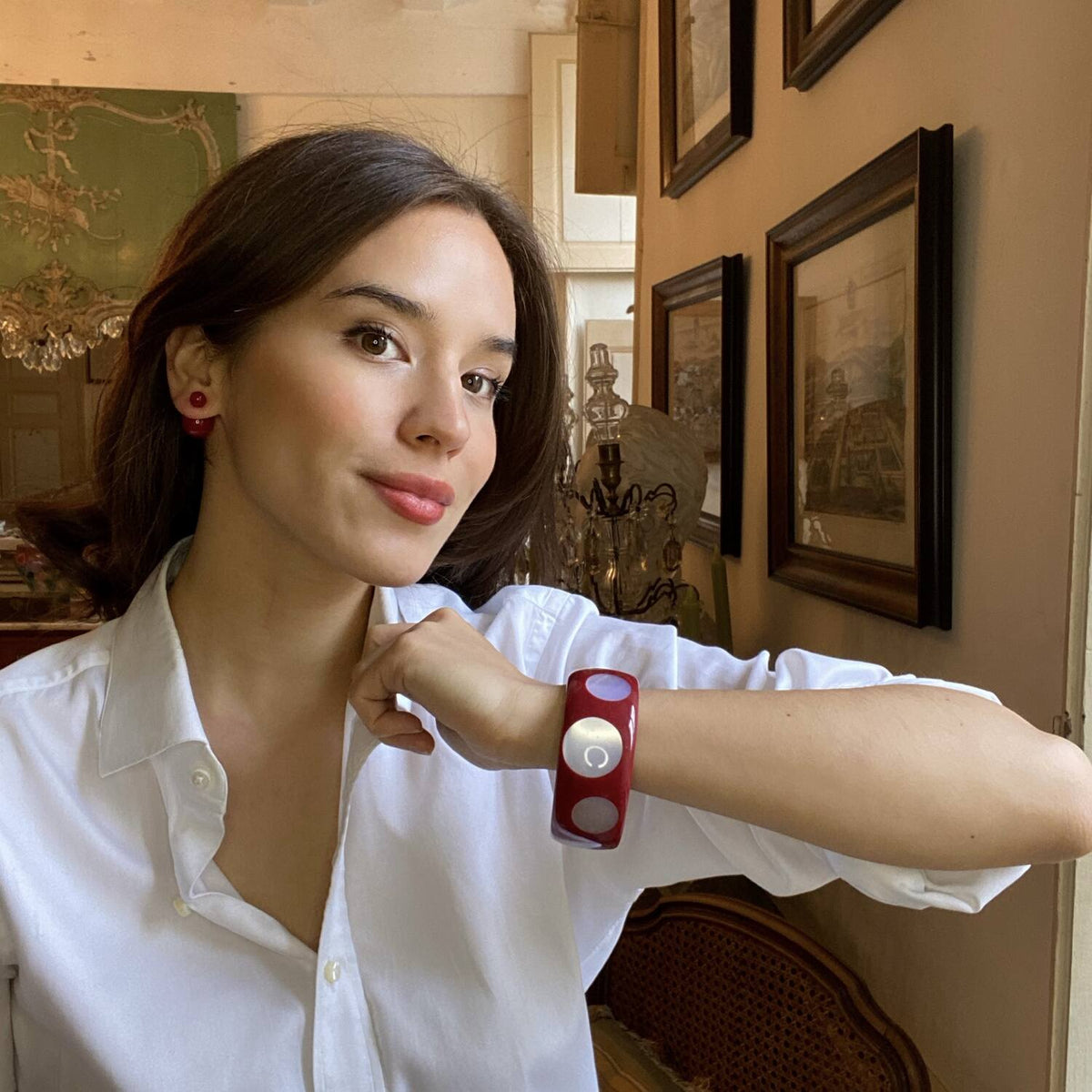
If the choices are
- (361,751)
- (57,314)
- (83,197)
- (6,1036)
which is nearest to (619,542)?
(361,751)

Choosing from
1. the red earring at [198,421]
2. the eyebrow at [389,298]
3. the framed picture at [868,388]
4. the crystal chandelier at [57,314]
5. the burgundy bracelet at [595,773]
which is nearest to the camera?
the burgundy bracelet at [595,773]

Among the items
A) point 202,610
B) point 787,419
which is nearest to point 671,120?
point 787,419

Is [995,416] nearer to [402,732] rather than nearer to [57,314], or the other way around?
[402,732]

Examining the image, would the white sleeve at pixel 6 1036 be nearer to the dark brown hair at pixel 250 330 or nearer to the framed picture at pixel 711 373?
the dark brown hair at pixel 250 330

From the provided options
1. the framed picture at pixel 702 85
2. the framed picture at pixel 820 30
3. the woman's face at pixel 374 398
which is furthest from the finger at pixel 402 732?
the framed picture at pixel 702 85

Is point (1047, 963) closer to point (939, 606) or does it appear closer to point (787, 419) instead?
point (939, 606)

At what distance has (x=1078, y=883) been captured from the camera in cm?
88

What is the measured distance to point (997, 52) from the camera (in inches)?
39.0

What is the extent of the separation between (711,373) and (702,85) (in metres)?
0.52

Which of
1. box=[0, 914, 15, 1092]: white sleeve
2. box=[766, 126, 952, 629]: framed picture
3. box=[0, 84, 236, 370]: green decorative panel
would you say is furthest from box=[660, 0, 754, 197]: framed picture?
box=[0, 84, 236, 370]: green decorative panel

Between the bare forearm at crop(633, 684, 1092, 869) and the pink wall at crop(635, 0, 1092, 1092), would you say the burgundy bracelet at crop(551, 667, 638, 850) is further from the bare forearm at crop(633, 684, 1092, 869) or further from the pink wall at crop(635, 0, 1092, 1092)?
the pink wall at crop(635, 0, 1092, 1092)

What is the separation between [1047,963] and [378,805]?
579 mm

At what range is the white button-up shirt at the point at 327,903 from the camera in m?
0.90

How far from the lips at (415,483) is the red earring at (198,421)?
8.8 inches
